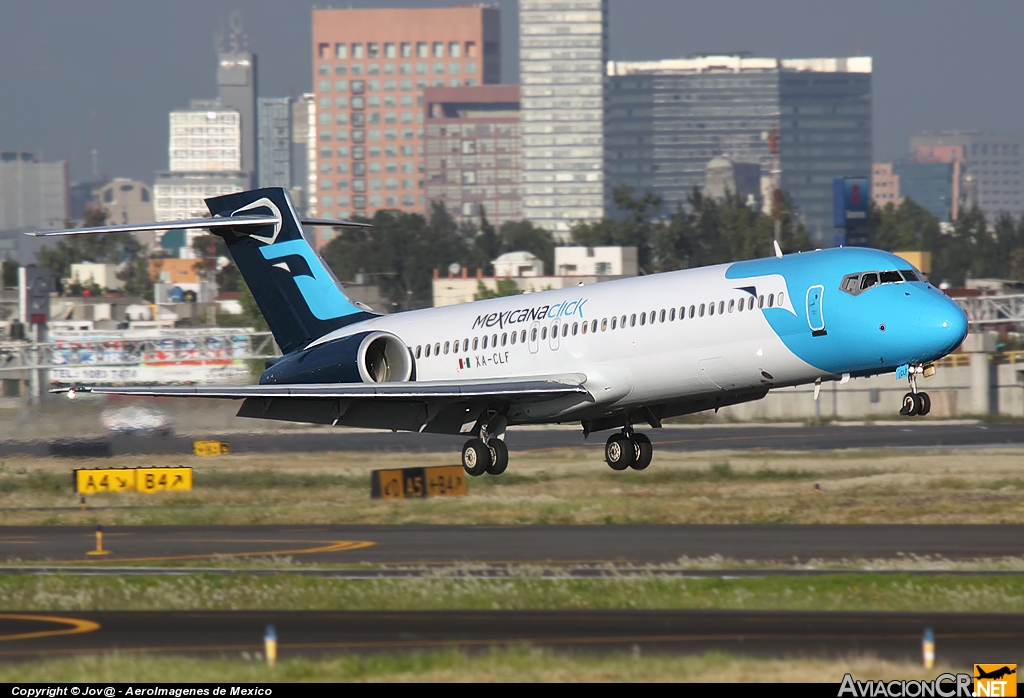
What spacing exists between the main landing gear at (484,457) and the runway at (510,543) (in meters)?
1.96

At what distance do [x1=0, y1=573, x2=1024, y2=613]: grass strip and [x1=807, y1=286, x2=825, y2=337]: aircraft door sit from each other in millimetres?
4512

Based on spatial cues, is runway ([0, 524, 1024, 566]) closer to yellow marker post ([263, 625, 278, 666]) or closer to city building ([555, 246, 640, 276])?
yellow marker post ([263, 625, 278, 666])


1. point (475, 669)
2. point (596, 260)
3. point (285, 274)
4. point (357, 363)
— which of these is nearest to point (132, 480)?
point (285, 274)

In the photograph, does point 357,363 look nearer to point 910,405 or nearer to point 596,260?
point 910,405

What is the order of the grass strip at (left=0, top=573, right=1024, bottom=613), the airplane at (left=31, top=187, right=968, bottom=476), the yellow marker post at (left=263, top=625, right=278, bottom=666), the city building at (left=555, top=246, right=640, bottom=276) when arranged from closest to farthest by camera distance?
the yellow marker post at (left=263, top=625, right=278, bottom=666), the grass strip at (left=0, top=573, right=1024, bottom=613), the airplane at (left=31, top=187, right=968, bottom=476), the city building at (left=555, top=246, right=640, bottom=276)

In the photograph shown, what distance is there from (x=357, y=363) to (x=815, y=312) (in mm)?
10824

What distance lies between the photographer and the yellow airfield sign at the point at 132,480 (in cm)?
4478

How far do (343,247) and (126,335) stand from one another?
104 metres

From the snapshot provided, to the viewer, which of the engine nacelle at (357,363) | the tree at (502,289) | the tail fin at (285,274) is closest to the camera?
the engine nacelle at (357,363)

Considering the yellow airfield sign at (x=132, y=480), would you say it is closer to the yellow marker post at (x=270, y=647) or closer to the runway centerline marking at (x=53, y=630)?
the runway centerline marking at (x=53, y=630)

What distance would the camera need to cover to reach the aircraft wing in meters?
30.2

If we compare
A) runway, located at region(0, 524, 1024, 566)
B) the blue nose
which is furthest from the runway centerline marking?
the blue nose

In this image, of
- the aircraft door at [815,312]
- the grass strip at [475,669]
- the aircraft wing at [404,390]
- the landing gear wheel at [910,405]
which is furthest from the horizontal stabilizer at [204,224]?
the grass strip at [475,669]

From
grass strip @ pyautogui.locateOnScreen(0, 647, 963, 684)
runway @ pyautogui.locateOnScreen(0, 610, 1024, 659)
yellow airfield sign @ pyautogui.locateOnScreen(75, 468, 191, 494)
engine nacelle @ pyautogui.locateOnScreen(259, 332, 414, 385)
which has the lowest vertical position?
yellow airfield sign @ pyautogui.locateOnScreen(75, 468, 191, 494)
